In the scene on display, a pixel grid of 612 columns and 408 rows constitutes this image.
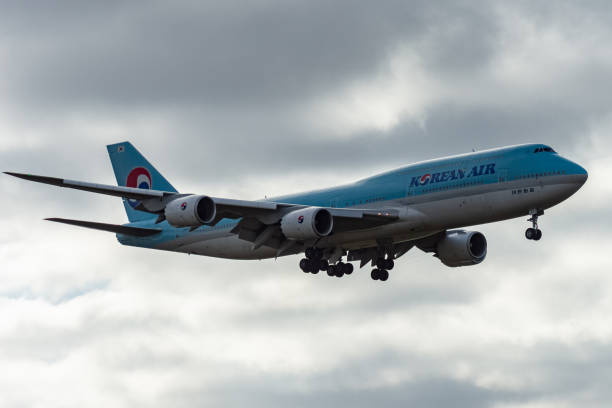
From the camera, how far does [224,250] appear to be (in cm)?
6744

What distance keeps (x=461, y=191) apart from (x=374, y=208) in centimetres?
527

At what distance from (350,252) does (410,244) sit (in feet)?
11.7

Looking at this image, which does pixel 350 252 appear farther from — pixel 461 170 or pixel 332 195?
pixel 461 170

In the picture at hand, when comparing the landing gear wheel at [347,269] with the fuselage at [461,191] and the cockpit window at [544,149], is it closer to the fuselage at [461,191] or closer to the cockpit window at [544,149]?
the fuselage at [461,191]

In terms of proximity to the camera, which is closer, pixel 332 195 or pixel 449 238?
pixel 332 195

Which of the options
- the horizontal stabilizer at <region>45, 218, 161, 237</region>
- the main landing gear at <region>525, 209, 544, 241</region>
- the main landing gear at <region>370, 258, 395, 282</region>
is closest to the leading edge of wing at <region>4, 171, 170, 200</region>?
the horizontal stabilizer at <region>45, 218, 161, 237</region>

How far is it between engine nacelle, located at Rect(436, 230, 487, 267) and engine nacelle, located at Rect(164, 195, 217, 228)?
16.6 metres

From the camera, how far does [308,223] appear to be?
194ft

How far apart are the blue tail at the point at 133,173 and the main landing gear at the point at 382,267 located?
14101 millimetres

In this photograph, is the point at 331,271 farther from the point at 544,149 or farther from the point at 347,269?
the point at 544,149

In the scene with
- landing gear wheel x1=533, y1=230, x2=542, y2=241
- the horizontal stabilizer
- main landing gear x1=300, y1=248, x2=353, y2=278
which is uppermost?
the horizontal stabilizer

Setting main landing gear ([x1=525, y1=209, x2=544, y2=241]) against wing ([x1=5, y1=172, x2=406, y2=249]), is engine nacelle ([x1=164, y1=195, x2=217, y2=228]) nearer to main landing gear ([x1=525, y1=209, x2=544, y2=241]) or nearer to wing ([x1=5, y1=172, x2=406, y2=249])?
wing ([x1=5, y1=172, x2=406, y2=249])

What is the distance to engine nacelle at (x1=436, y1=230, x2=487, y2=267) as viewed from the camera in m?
68.7

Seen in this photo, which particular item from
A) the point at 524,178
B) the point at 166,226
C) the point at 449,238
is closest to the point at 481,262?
the point at 449,238
